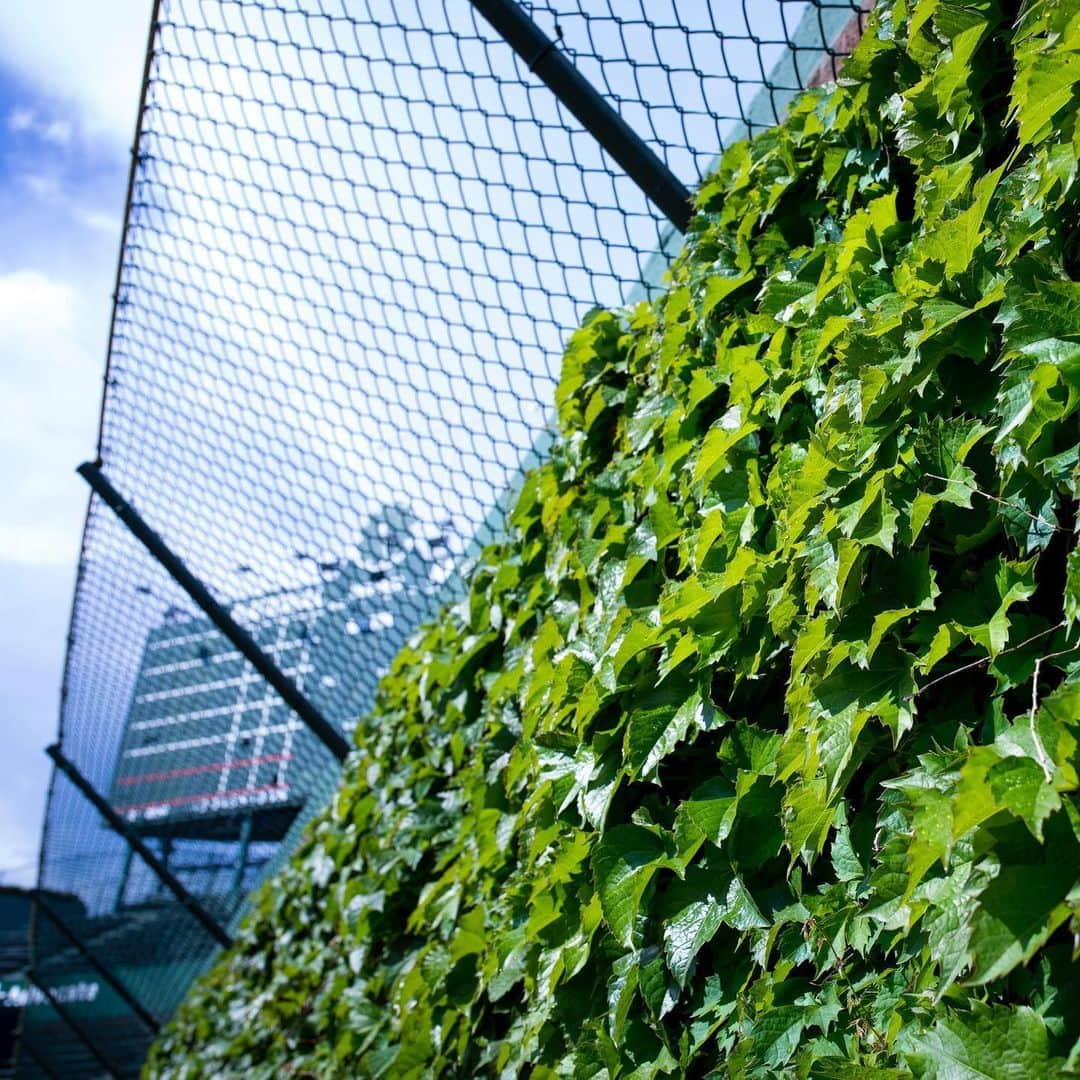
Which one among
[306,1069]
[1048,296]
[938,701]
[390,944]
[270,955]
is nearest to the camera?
[1048,296]

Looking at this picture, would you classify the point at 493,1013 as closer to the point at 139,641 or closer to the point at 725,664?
the point at 725,664

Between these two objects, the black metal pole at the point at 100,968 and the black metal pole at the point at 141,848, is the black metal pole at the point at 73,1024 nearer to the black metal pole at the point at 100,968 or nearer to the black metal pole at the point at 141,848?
the black metal pole at the point at 100,968

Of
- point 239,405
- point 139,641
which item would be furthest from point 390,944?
point 139,641

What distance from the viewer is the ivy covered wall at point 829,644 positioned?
85 cm

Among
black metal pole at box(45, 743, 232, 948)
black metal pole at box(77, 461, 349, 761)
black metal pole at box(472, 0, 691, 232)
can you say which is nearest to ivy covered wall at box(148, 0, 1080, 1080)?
black metal pole at box(472, 0, 691, 232)

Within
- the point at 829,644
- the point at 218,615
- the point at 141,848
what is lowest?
the point at 829,644

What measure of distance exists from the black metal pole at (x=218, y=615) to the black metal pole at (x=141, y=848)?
4.88 ft

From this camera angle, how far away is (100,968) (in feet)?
21.1

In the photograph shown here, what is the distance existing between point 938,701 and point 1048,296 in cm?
42

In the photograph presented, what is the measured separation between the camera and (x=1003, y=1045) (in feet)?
2.56

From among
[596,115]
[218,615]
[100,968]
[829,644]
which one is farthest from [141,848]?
[829,644]

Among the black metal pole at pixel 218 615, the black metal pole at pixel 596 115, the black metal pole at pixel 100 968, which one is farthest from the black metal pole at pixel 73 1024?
the black metal pole at pixel 596 115

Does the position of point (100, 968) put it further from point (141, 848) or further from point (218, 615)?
point (218, 615)

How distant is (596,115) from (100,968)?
653cm
